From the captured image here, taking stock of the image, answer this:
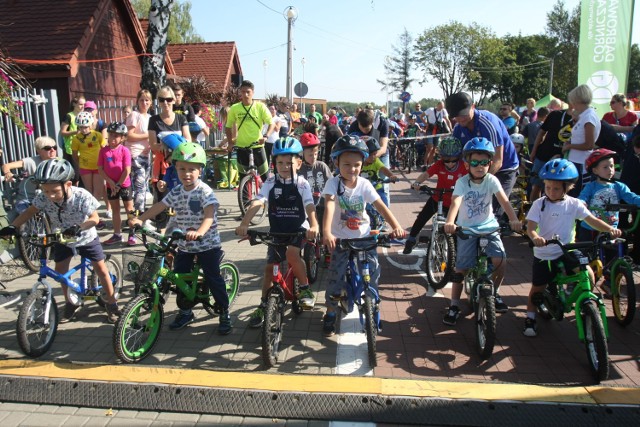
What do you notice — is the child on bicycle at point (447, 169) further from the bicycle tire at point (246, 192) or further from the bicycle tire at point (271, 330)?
the bicycle tire at point (246, 192)

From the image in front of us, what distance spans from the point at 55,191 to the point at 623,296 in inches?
216

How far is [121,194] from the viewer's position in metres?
7.43

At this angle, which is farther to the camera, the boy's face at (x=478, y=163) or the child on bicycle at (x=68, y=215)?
the boy's face at (x=478, y=163)

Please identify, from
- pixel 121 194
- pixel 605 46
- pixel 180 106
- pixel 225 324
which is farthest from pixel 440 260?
pixel 605 46

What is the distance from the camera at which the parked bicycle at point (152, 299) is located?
388 cm

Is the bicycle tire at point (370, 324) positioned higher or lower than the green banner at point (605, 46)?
lower

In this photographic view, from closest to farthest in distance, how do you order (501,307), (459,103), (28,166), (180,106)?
(501,307), (459,103), (28,166), (180,106)

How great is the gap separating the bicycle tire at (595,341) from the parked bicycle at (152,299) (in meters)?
3.20

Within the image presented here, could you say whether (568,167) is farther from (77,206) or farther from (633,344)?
(77,206)

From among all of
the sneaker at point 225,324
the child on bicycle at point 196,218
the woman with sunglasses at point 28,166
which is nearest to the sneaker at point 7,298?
the woman with sunglasses at point 28,166

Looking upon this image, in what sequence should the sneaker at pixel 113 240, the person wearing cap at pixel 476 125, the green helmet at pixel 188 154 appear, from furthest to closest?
the sneaker at pixel 113 240
the person wearing cap at pixel 476 125
the green helmet at pixel 188 154

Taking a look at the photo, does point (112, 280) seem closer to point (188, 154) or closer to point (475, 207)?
point (188, 154)

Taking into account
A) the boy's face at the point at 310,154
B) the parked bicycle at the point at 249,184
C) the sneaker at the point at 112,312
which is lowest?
the sneaker at the point at 112,312

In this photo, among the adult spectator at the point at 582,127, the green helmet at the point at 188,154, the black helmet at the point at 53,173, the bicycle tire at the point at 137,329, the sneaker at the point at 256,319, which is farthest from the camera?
the adult spectator at the point at 582,127
